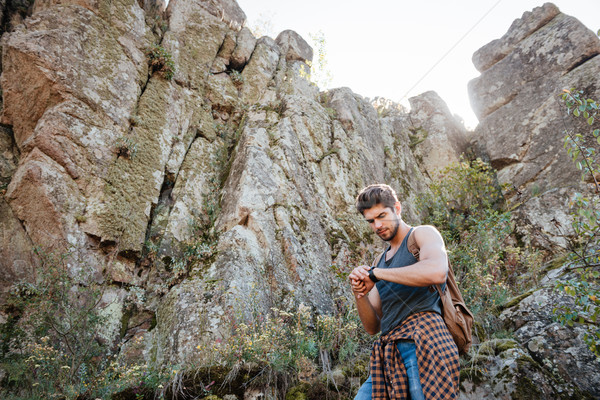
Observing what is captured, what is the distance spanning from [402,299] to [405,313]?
0.32 feet

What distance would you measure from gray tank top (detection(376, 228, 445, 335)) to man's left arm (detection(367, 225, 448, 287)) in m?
0.14

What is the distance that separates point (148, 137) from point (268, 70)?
19.1ft

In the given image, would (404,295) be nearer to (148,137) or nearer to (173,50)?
(148,137)

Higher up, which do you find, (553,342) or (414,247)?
(414,247)

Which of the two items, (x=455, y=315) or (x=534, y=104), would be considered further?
(x=534, y=104)

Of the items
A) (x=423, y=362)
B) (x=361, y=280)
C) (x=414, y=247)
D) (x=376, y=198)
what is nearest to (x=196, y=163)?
(x=376, y=198)

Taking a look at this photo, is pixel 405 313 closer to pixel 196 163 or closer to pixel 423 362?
pixel 423 362

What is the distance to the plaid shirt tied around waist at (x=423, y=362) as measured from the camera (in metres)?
1.65

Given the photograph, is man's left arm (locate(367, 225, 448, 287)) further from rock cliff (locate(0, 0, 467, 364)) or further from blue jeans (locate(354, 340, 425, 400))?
rock cliff (locate(0, 0, 467, 364))

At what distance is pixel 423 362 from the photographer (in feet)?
5.68

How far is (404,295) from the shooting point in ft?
6.64

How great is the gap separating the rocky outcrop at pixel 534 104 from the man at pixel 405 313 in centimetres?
831

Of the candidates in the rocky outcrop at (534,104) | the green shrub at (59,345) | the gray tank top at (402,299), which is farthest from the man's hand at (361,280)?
the rocky outcrop at (534,104)

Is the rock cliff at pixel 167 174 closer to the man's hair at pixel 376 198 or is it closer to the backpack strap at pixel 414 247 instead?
the man's hair at pixel 376 198
